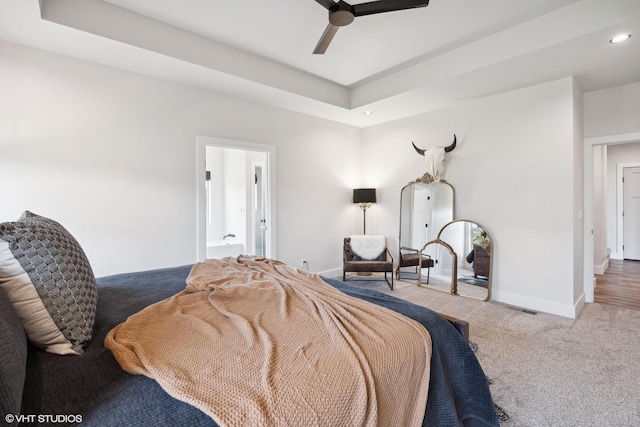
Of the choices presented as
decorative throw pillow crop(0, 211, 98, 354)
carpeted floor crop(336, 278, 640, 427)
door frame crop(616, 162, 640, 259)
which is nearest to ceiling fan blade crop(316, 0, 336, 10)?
decorative throw pillow crop(0, 211, 98, 354)

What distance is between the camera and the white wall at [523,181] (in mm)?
3215

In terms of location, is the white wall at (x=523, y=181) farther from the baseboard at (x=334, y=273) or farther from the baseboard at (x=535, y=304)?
the baseboard at (x=334, y=273)

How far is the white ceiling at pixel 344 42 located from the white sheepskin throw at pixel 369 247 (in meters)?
2.03

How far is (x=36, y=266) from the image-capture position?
1.02m

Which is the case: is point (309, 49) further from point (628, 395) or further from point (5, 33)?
point (628, 395)

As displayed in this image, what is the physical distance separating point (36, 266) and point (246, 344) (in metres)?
0.76

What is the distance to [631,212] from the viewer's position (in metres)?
6.19

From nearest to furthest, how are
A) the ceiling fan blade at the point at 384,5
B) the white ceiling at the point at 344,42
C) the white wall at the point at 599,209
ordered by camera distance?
the ceiling fan blade at the point at 384,5 → the white ceiling at the point at 344,42 → the white wall at the point at 599,209

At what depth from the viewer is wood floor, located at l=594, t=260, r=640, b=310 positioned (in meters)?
3.69

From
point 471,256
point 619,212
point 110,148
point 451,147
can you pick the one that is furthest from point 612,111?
point 110,148

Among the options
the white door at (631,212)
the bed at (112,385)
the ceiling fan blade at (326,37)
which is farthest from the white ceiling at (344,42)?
the white door at (631,212)

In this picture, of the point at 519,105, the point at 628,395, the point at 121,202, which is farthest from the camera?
the point at 519,105

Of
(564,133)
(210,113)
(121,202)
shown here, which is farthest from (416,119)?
(121,202)

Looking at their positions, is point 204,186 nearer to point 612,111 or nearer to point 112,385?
point 112,385
